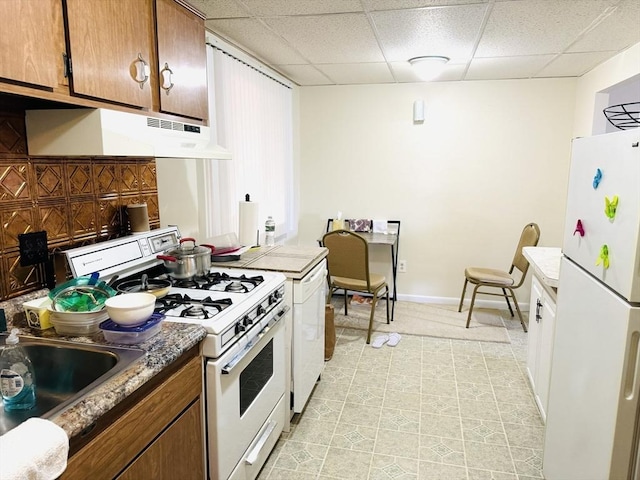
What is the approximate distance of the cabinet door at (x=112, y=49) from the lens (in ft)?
4.46

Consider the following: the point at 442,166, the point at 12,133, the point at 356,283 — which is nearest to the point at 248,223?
the point at 356,283

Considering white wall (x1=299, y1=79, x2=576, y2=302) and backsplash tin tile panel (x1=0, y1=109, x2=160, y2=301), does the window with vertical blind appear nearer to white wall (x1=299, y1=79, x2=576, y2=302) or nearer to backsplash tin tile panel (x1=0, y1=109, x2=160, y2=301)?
white wall (x1=299, y1=79, x2=576, y2=302)

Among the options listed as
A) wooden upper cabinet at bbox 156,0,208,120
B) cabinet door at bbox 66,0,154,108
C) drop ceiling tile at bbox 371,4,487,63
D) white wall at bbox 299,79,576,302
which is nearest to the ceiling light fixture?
drop ceiling tile at bbox 371,4,487,63

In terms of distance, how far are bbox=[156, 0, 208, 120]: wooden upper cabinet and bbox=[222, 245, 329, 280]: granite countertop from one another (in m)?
0.80

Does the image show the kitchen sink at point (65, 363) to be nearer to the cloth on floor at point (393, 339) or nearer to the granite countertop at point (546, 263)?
the granite countertop at point (546, 263)

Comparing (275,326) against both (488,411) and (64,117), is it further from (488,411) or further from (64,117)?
(488,411)

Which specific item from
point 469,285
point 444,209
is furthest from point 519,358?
point 444,209

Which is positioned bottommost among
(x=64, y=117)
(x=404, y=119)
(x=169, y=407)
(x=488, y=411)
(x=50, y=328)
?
(x=488, y=411)

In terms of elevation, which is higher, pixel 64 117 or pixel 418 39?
pixel 418 39

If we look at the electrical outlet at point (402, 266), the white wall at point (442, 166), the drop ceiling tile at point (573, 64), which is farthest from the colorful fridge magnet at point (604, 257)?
the electrical outlet at point (402, 266)

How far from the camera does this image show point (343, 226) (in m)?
4.53

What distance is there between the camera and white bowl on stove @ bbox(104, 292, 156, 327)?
135 centimetres

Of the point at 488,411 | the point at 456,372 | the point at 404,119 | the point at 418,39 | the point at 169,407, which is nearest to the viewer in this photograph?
the point at 169,407

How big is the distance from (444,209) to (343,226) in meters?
1.04
